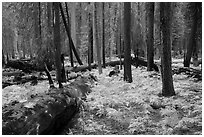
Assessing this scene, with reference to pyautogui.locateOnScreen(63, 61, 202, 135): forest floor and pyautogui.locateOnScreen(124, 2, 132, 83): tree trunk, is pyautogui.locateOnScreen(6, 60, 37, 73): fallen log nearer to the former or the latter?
pyautogui.locateOnScreen(124, 2, 132, 83): tree trunk

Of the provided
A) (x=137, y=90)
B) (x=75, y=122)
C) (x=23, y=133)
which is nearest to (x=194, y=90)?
(x=137, y=90)

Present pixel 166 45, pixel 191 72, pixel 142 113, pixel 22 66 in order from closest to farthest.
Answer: pixel 142 113
pixel 166 45
pixel 191 72
pixel 22 66

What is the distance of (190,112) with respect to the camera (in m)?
6.75

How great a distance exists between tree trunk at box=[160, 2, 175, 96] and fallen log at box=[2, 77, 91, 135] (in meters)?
3.87

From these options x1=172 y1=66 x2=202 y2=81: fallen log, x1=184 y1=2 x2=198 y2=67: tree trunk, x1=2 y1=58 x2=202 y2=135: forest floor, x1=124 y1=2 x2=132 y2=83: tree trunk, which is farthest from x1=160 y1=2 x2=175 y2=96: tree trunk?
x1=184 y1=2 x2=198 y2=67: tree trunk

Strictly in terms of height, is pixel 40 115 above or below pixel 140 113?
above

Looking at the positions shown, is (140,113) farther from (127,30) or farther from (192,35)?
(192,35)

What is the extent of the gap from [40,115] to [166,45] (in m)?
5.30

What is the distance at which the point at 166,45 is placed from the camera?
821cm

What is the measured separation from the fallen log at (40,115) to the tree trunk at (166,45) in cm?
387

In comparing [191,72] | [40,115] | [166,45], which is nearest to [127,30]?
[166,45]

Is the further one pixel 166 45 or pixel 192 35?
pixel 192 35

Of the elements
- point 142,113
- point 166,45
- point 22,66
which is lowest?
point 142,113

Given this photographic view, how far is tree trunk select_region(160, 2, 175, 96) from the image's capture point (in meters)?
8.02
